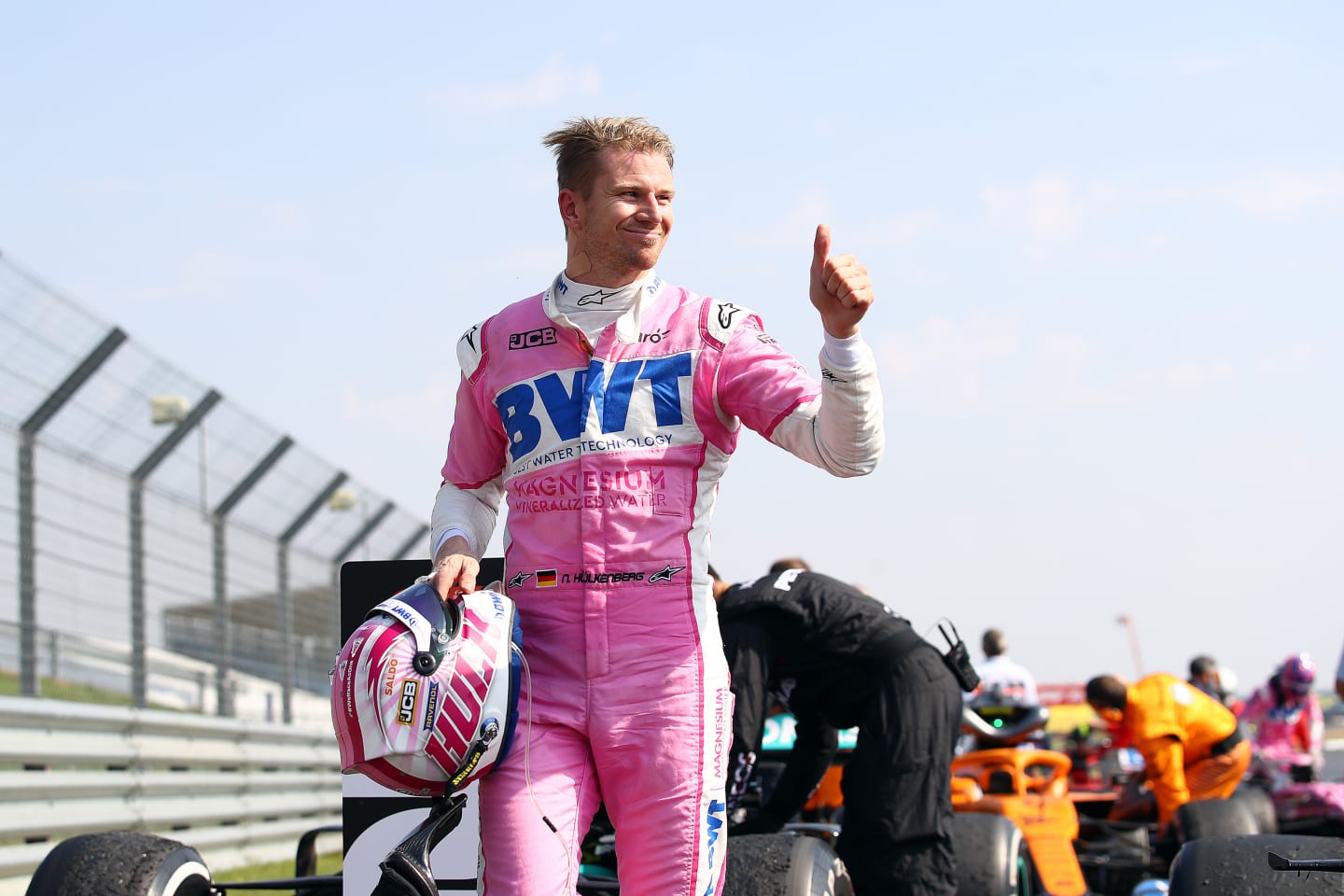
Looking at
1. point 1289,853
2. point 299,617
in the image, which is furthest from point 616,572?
point 299,617

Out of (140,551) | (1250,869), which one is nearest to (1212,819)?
(1250,869)

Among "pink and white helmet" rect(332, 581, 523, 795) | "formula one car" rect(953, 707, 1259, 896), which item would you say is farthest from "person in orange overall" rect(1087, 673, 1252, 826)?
"pink and white helmet" rect(332, 581, 523, 795)

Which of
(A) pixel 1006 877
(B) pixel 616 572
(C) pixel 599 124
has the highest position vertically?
(C) pixel 599 124

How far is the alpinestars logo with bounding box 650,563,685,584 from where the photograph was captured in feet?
10.1

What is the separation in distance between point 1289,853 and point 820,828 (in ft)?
5.42

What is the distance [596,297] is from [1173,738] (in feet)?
22.4

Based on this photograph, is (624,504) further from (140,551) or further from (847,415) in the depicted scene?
(140,551)

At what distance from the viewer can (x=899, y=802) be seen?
16.6 feet

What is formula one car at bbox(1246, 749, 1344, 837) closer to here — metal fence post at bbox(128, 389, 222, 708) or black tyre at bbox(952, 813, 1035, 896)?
black tyre at bbox(952, 813, 1035, 896)

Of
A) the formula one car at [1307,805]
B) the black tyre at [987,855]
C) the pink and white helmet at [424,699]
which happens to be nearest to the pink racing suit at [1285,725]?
the formula one car at [1307,805]

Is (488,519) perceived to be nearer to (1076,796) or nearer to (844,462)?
(844,462)

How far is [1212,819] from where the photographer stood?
24.7 feet

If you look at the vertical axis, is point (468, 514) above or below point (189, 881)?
above

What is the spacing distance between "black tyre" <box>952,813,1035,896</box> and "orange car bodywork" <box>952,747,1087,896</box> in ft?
3.95
